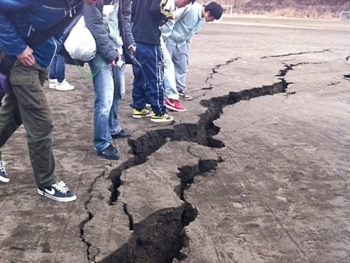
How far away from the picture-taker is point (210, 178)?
165 inches

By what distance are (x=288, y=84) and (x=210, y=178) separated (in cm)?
440

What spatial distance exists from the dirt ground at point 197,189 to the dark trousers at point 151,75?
0.82ft

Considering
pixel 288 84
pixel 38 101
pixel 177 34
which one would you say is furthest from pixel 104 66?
pixel 288 84

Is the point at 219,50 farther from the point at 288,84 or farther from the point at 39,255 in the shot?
the point at 39,255

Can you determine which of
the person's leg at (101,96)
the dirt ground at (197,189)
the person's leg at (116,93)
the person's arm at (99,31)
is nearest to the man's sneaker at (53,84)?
the dirt ground at (197,189)

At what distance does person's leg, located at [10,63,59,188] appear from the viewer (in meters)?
3.48

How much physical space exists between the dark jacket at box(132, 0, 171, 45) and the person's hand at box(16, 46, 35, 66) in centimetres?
214

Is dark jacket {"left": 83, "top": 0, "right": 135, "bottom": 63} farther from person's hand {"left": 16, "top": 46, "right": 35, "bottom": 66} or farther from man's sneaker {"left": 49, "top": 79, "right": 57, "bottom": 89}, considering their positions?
man's sneaker {"left": 49, "top": 79, "right": 57, "bottom": 89}

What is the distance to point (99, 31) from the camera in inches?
165

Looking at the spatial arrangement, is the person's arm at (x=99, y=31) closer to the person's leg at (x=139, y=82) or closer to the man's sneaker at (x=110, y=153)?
the man's sneaker at (x=110, y=153)

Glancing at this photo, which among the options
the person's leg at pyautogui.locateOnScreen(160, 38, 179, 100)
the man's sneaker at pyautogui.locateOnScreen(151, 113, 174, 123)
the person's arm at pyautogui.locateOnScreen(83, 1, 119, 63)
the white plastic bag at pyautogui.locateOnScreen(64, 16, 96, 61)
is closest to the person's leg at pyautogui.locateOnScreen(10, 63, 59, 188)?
the white plastic bag at pyautogui.locateOnScreen(64, 16, 96, 61)

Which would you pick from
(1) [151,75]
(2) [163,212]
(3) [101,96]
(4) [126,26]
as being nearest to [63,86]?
(1) [151,75]

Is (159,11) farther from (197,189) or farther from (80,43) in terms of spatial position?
(197,189)

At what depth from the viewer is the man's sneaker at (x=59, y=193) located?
3.60m
